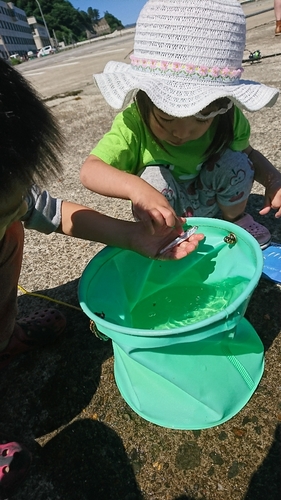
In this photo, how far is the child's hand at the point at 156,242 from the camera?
3.14 feet

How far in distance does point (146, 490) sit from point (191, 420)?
175 millimetres

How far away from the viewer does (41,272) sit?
55.4 inches

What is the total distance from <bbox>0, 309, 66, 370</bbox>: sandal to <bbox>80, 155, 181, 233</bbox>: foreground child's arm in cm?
42

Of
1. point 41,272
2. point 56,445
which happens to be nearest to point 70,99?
point 41,272

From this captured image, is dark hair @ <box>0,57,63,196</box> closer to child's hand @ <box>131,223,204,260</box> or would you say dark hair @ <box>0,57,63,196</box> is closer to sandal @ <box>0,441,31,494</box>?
child's hand @ <box>131,223,204,260</box>

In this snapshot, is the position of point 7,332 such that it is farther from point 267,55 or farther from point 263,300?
point 267,55

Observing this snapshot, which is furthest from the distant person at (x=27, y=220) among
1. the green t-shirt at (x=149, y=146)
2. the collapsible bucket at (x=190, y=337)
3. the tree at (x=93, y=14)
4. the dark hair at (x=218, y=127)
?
A: the tree at (x=93, y=14)

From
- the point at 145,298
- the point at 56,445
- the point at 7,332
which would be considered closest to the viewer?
the point at 56,445

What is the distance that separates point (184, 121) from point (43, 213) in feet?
1.56

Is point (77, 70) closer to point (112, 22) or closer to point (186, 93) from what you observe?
point (186, 93)

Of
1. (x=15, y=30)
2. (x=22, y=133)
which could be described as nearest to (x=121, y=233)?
(x=22, y=133)

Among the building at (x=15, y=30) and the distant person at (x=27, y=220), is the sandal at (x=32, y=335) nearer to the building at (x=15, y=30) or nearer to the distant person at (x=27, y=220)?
the distant person at (x=27, y=220)

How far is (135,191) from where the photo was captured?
94 centimetres

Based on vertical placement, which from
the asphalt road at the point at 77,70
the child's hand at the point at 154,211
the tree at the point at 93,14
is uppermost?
the tree at the point at 93,14
